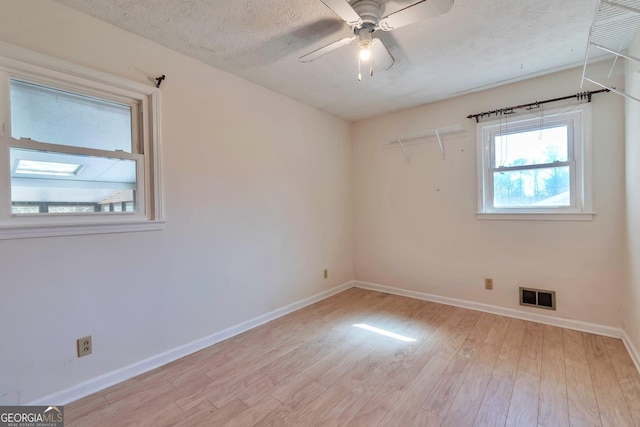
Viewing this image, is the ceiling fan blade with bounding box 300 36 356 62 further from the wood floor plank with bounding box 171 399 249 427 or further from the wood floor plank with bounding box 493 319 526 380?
the wood floor plank with bounding box 493 319 526 380

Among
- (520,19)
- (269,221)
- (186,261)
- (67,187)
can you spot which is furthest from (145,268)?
(520,19)

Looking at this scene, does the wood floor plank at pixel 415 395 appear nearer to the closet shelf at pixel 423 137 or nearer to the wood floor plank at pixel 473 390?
the wood floor plank at pixel 473 390

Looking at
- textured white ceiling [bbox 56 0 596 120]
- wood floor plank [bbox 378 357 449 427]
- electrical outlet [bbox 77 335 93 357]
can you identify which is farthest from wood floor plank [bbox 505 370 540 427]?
electrical outlet [bbox 77 335 93 357]

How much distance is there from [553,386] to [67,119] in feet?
11.9

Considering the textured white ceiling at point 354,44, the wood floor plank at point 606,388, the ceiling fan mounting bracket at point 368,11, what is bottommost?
the wood floor plank at point 606,388

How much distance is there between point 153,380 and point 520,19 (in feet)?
11.7

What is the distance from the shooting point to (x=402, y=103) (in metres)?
3.50

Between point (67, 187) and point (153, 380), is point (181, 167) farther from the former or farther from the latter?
point (153, 380)

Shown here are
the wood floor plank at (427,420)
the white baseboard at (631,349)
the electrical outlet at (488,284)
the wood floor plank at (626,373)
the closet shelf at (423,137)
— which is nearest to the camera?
the wood floor plank at (427,420)

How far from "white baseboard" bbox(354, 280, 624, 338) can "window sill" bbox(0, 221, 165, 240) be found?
296cm

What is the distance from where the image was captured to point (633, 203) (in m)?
2.21

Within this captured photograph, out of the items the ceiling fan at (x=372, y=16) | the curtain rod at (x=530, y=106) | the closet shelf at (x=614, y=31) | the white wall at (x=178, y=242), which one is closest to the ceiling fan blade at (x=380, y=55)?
the ceiling fan at (x=372, y=16)

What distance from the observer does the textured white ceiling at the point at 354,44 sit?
1.83m

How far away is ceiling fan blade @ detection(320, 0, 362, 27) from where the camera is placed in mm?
1443
